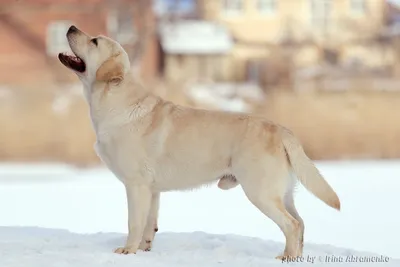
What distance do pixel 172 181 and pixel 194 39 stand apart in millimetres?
22941

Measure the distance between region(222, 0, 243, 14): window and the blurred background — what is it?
41mm

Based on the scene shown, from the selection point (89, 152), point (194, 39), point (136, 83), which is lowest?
point (89, 152)

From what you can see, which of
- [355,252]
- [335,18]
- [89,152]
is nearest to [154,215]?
[355,252]

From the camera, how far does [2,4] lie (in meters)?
23.6

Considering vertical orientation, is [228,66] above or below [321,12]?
below

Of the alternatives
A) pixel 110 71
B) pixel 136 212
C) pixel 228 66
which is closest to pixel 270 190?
pixel 136 212

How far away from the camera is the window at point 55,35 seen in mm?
23891

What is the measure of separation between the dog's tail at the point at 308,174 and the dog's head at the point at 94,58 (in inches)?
47.3

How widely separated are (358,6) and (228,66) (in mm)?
6285

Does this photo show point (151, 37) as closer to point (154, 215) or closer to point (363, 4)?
point (363, 4)

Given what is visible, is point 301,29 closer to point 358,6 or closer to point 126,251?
point 358,6

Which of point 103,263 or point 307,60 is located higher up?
point 103,263

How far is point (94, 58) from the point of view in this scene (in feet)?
15.0

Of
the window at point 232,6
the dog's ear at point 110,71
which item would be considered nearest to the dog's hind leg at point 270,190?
the dog's ear at point 110,71
